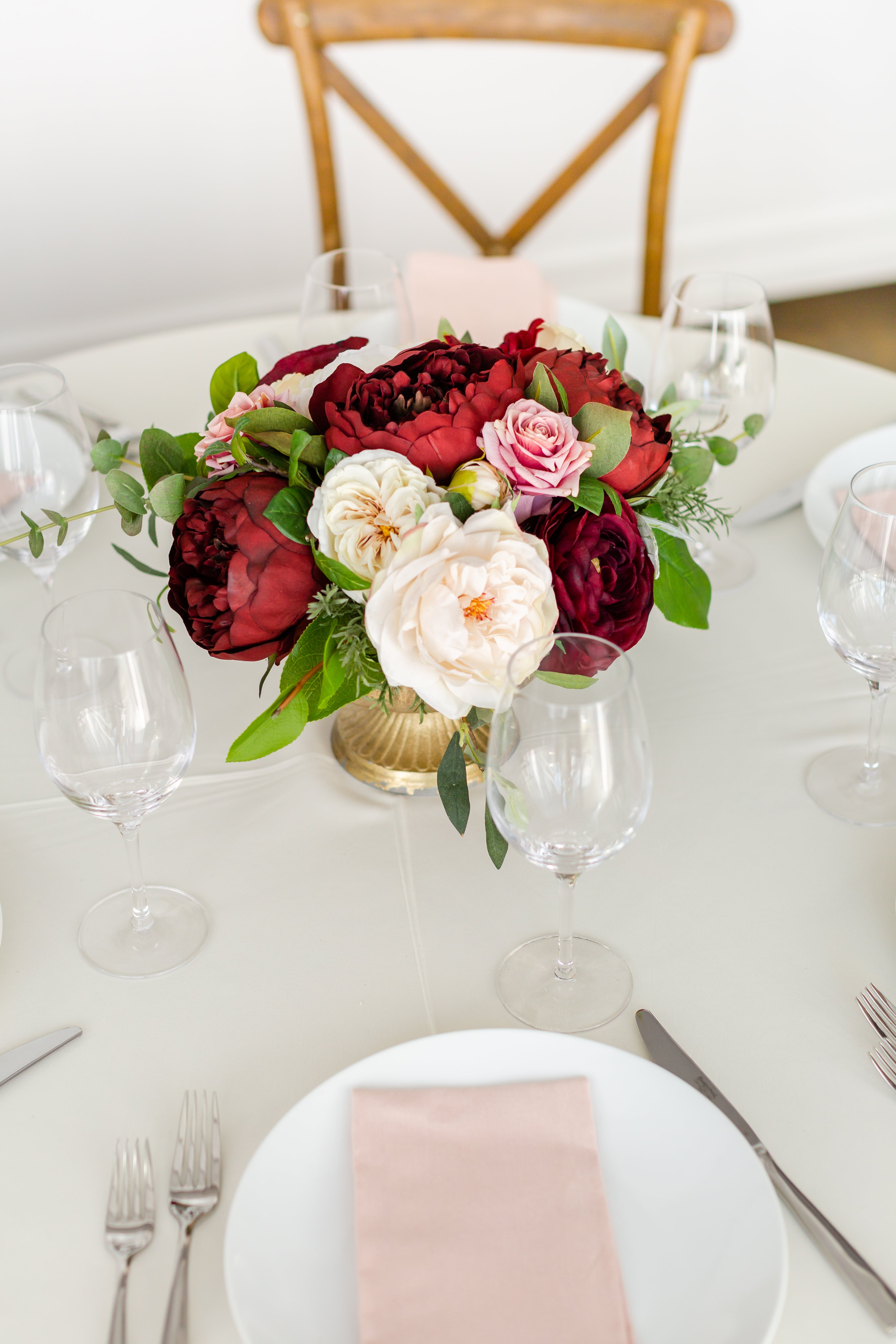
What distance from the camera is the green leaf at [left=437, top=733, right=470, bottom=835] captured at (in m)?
0.79

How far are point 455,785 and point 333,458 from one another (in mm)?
228

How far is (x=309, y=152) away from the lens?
8.87 ft

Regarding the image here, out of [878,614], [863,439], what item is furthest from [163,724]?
[863,439]

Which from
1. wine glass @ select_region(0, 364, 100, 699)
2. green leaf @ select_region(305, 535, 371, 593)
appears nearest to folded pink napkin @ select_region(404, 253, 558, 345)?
wine glass @ select_region(0, 364, 100, 699)

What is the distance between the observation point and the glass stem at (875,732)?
89 cm

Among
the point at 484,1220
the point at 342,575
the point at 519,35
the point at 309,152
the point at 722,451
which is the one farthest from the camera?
the point at 309,152

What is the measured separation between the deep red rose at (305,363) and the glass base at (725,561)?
1.32ft

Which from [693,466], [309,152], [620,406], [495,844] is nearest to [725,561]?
[693,466]

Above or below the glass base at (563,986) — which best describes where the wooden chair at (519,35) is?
above

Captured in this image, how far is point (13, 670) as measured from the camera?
1044mm

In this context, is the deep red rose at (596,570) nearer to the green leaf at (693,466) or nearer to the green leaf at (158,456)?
the green leaf at (693,466)

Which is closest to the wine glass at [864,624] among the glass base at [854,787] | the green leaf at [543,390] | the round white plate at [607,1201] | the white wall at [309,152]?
the glass base at [854,787]

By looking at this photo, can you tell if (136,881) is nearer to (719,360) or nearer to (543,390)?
(543,390)

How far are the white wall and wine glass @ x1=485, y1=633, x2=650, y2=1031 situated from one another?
2.33 m
